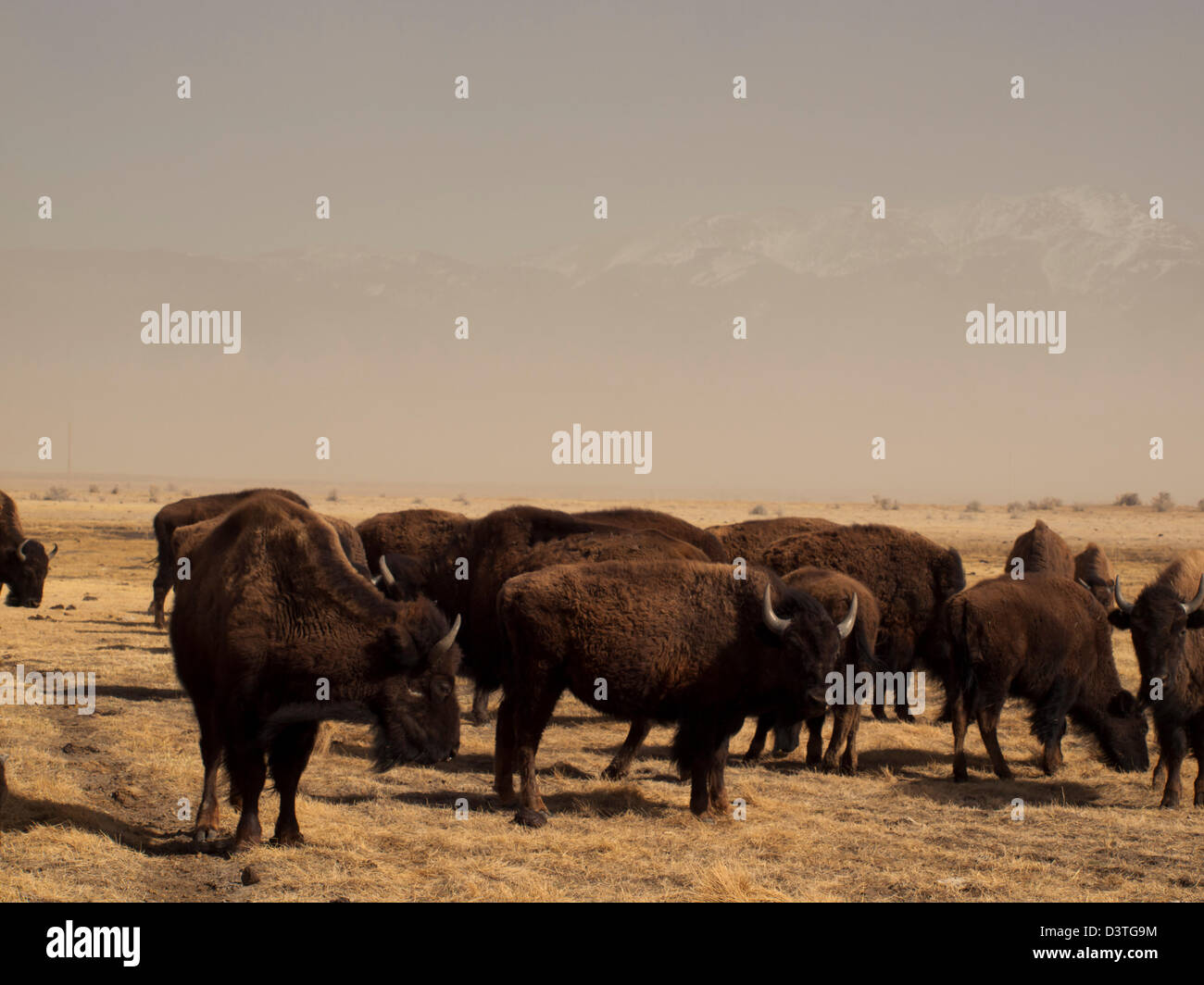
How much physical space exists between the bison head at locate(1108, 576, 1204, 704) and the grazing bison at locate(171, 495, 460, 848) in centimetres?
646

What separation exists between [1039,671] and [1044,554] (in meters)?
4.66

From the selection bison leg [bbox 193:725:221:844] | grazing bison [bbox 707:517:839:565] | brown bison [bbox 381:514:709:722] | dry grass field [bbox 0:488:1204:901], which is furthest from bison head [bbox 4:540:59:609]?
bison leg [bbox 193:725:221:844]

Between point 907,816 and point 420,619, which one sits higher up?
point 420,619

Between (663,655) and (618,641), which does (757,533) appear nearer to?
(663,655)

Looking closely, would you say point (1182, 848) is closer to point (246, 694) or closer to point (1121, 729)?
point (1121, 729)

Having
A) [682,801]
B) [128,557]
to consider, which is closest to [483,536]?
[682,801]

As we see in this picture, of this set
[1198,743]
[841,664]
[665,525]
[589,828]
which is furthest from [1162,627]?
[589,828]

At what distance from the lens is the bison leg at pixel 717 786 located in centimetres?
984

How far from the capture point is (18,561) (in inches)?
738

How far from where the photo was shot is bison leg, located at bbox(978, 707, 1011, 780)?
39.0ft

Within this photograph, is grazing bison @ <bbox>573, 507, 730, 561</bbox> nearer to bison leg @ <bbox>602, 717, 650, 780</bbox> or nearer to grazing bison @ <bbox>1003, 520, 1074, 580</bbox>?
bison leg @ <bbox>602, 717, 650, 780</bbox>

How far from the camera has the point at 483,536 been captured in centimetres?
1233
